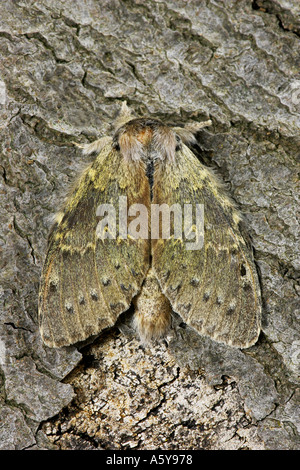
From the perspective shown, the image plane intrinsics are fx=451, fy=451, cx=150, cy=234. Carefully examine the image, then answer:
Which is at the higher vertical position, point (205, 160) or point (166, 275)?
point (205, 160)

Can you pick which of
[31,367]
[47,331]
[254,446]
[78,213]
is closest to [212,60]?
[78,213]

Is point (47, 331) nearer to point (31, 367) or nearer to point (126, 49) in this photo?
point (31, 367)

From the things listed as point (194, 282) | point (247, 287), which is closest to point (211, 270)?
point (194, 282)

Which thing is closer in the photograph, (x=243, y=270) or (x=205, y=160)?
(x=243, y=270)

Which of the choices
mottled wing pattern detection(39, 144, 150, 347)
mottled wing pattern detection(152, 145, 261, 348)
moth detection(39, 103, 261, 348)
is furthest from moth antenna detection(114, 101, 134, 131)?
mottled wing pattern detection(152, 145, 261, 348)

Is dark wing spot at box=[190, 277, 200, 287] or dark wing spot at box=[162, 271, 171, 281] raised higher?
dark wing spot at box=[162, 271, 171, 281]

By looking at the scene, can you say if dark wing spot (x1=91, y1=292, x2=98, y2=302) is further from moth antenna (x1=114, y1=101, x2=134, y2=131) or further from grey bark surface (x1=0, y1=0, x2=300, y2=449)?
moth antenna (x1=114, y1=101, x2=134, y2=131)

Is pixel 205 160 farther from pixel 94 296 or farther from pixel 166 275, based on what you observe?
pixel 94 296

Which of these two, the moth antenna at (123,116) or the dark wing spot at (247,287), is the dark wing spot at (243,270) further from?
the moth antenna at (123,116)
